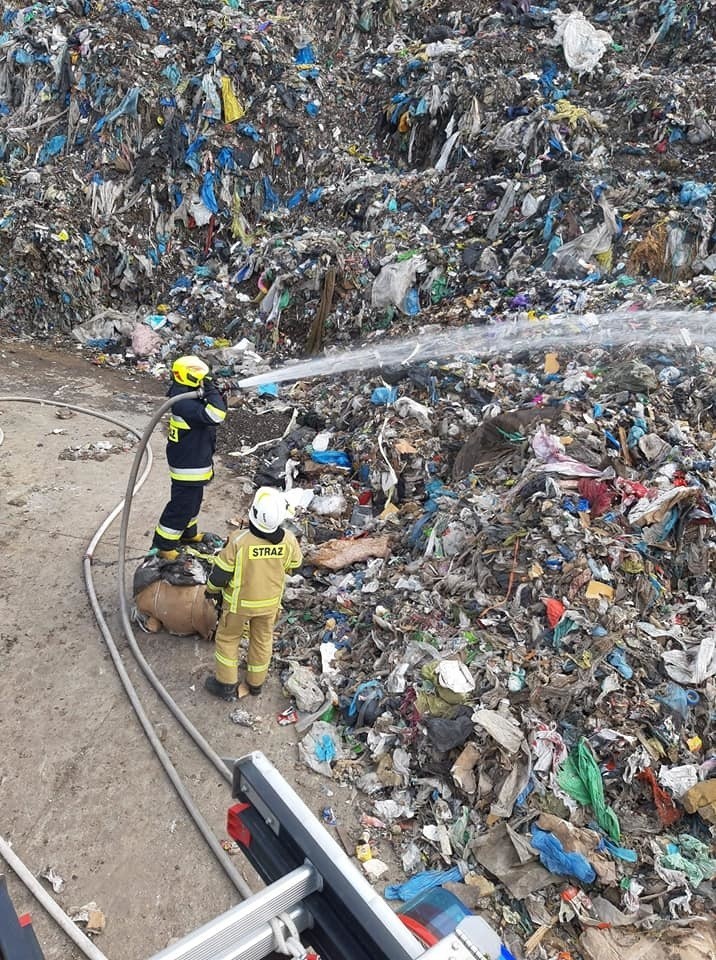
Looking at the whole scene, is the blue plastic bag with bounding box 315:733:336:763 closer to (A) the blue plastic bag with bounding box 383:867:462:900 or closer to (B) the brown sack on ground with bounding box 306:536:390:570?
(A) the blue plastic bag with bounding box 383:867:462:900

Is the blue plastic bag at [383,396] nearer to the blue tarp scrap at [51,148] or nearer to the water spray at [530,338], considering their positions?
the water spray at [530,338]

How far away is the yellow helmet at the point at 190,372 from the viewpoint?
4469 millimetres

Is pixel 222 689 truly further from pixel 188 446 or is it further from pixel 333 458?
pixel 333 458

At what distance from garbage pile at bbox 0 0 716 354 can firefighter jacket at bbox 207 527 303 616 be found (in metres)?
5.30

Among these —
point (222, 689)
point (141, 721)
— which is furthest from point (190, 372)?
point (141, 721)

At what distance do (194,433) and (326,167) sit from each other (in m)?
7.84

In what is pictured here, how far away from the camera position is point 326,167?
425 inches

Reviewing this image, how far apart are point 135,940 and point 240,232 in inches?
373

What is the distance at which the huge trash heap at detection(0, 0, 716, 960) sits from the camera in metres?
3.42

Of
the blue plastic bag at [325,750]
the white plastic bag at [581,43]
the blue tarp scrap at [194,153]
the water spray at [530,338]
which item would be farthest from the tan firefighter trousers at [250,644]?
the white plastic bag at [581,43]

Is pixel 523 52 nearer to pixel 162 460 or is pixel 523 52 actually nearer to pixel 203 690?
pixel 162 460

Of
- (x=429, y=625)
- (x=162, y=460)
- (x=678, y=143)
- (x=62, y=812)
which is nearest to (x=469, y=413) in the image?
(x=429, y=625)

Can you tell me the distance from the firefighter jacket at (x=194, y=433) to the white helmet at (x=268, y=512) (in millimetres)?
978

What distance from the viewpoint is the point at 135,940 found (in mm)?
2926
